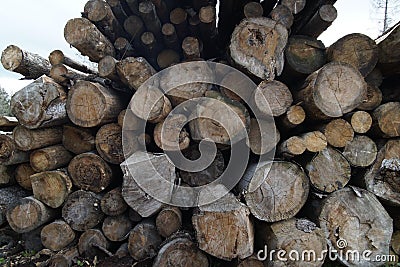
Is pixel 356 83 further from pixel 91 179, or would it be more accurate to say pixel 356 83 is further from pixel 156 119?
pixel 91 179

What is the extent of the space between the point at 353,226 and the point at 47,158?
2.58m

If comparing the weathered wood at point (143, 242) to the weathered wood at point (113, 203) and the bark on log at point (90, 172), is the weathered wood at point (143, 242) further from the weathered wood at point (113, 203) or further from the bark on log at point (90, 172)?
the bark on log at point (90, 172)

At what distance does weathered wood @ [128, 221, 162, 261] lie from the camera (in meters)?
2.54

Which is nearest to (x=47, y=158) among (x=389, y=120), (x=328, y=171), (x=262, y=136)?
(x=262, y=136)

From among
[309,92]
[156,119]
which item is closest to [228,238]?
[156,119]

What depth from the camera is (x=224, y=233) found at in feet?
7.24

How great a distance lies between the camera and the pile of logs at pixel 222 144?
2408 mm

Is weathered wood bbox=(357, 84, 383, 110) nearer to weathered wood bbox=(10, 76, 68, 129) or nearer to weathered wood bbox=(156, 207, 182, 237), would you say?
weathered wood bbox=(156, 207, 182, 237)

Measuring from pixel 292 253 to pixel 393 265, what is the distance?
3.06ft

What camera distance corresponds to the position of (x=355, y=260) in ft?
8.08

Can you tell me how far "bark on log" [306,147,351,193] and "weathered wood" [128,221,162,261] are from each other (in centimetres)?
134

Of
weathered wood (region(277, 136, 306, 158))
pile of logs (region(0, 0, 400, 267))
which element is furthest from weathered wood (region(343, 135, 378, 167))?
weathered wood (region(277, 136, 306, 158))

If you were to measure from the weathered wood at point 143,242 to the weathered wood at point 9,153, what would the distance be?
4.11 ft

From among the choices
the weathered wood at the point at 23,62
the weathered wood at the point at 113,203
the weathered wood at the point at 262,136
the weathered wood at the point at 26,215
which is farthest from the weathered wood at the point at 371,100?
the weathered wood at the point at 23,62
